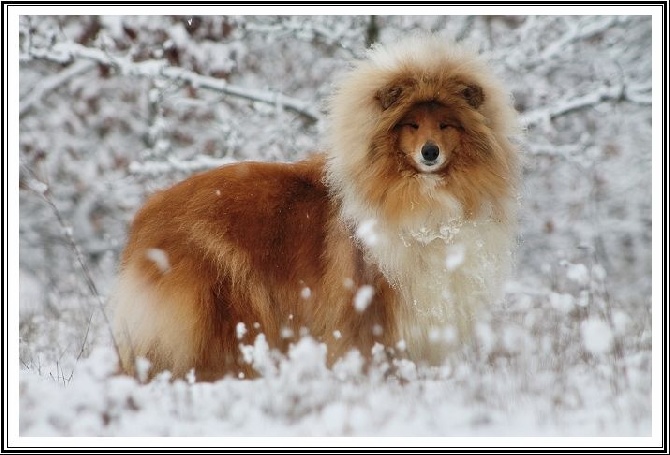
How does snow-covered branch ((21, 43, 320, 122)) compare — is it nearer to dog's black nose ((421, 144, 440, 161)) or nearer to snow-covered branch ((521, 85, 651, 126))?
snow-covered branch ((521, 85, 651, 126))

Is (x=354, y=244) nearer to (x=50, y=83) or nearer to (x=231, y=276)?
(x=231, y=276)

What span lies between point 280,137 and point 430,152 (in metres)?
5.16

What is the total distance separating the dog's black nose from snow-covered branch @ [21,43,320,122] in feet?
15.0

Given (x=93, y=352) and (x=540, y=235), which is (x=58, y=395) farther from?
(x=540, y=235)

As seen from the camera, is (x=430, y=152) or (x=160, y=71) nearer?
(x=430, y=152)

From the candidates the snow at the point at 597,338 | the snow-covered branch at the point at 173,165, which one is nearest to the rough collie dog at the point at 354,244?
the snow at the point at 597,338

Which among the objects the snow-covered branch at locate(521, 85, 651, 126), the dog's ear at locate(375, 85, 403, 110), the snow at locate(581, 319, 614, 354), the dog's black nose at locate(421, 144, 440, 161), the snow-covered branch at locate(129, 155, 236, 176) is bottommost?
the snow at locate(581, 319, 614, 354)

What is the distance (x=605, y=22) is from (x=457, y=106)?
4556 mm

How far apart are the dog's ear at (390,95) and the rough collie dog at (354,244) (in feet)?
0.04

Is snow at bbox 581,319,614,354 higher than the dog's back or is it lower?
lower

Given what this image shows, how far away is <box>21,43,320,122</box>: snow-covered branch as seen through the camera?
28.7 feet

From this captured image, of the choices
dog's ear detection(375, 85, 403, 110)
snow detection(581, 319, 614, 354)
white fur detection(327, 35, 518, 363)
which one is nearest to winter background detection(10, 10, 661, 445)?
white fur detection(327, 35, 518, 363)

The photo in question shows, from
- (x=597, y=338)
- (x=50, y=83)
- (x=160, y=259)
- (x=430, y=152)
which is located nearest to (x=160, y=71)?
(x=50, y=83)

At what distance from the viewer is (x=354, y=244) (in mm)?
4719
